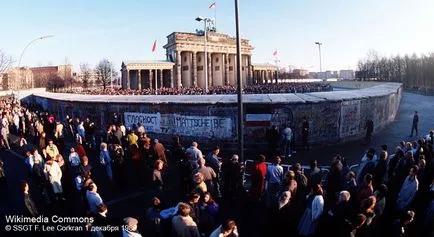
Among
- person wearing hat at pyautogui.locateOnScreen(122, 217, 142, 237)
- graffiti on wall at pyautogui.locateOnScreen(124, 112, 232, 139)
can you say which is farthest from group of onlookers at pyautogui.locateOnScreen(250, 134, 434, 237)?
graffiti on wall at pyautogui.locateOnScreen(124, 112, 232, 139)

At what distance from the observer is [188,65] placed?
81.8 m

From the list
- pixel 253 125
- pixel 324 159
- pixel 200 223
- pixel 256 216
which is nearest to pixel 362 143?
pixel 324 159

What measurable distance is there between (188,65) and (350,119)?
6609cm

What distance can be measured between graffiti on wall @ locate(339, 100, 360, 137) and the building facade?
55.6 m

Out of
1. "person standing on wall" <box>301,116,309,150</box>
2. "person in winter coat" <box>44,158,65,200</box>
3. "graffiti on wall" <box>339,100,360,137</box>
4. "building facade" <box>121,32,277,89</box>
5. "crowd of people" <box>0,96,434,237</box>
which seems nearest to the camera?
"crowd of people" <box>0,96,434,237</box>

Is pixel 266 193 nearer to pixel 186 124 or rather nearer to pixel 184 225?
pixel 184 225

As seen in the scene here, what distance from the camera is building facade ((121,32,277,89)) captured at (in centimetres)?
7322

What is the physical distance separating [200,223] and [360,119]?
14453mm

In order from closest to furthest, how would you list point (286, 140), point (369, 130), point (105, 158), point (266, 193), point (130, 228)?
point (130, 228)
point (266, 193)
point (105, 158)
point (286, 140)
point (369, 130)

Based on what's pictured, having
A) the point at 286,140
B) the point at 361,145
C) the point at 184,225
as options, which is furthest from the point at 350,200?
the point at 361,145

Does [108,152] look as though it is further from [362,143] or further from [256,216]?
[362,143]

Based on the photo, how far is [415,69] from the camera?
8562cm

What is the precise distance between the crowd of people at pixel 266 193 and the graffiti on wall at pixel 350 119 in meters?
5.84

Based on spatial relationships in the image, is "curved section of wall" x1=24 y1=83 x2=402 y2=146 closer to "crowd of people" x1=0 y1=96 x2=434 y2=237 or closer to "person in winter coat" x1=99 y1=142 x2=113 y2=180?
"crowd of people" x1=0 y1=96 x2=434 y2=237
